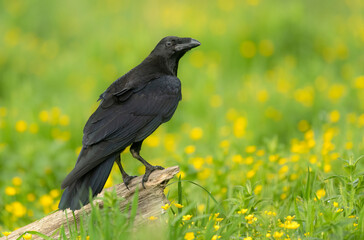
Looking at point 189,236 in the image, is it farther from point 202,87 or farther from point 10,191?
point 202,87

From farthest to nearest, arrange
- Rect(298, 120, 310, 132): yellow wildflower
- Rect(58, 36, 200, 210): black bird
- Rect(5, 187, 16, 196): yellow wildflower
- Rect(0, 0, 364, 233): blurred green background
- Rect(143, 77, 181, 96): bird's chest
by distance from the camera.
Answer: Rect(298, 120, 310, 132): yellow wildflower → Rect(0, 0, 364, 233): blurred green background → Rect(5, 187, 16, 196): yellow wildflower → Rect(143, 77, 181, 96): bird's chest → Rect(58, 36, 200, 210): black bird

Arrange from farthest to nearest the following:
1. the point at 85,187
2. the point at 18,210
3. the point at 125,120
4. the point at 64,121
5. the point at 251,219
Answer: the point at 64,121 → the point at 18,210 → the point at 125,120 → the point at 85,187 → the point at 251,219

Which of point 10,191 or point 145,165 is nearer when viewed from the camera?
point 145,165

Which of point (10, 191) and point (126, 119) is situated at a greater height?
point (126, 119)

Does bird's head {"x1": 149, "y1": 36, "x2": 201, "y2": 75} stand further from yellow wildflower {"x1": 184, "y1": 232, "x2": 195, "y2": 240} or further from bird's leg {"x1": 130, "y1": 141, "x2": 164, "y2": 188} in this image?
yellow wildflower {"x1": 184, "y1": 232, "x2": 195, "y2": 240}

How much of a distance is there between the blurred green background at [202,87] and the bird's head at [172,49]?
85cm

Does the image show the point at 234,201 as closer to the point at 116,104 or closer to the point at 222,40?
the point at 116,104

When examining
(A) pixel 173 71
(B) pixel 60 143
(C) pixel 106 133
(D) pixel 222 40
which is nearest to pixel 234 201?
(C) pixel 106 133

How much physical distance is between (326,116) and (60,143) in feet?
9.92

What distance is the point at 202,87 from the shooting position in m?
7.91

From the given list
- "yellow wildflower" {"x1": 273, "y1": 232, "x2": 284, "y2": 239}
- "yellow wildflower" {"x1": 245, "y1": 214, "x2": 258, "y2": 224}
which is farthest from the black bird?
"yellow wildflower" {"x1": 273, "y1": 232, "x2": 284, "y2": 239}

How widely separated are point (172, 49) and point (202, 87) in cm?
323

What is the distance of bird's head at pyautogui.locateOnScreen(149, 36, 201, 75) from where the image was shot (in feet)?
15.4

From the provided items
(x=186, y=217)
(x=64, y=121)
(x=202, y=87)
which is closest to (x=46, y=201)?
(x=64, y=121)
